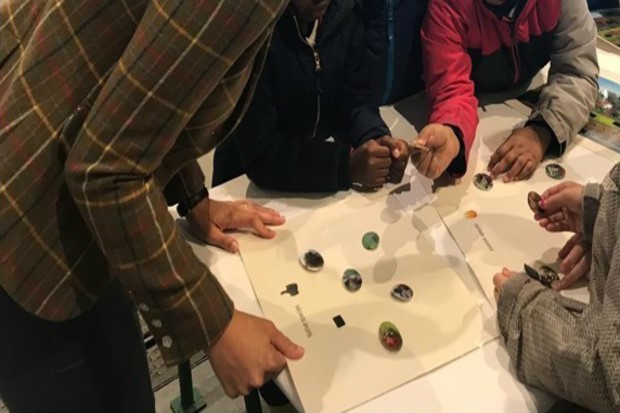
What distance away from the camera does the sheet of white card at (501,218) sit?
0.79 meters

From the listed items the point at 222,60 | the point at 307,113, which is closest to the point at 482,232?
the point at 307,113

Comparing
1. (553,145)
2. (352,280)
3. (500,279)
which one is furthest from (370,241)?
(553,145)

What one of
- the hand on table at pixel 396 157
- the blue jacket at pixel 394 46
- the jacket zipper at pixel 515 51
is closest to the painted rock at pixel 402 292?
the hand on table at pixel 396 157

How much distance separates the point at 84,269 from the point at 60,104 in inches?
6.6

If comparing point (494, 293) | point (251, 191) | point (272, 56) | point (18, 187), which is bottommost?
point (494, 293)

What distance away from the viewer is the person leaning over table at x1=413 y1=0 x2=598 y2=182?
96 centimetres

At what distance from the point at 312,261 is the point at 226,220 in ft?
0.46

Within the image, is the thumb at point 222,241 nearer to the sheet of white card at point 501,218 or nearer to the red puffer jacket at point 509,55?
the sheet of white card at point 501,218

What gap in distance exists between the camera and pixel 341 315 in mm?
726

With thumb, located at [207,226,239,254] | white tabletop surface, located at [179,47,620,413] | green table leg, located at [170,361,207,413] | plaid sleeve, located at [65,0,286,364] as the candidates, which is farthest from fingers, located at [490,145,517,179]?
green table leg, located at [170,361,207,413]

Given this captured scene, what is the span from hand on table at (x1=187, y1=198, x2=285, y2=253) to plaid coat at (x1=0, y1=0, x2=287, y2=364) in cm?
21

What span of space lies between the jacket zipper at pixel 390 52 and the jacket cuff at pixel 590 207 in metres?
0.45

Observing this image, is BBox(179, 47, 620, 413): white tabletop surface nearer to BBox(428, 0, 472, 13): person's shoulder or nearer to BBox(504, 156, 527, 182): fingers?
BBox(504, 156, 527, 182): fingers

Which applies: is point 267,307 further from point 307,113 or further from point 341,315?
point 307,113
